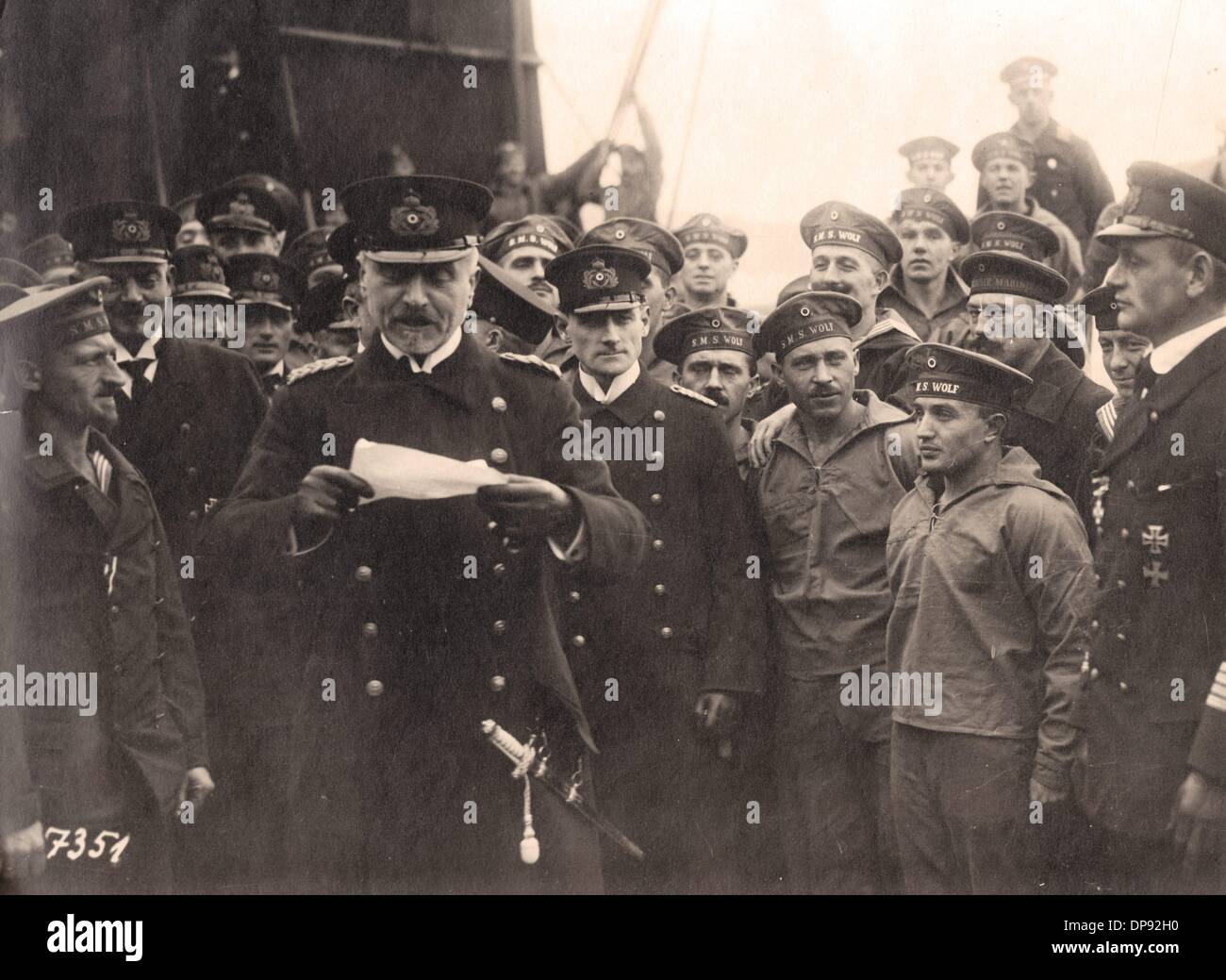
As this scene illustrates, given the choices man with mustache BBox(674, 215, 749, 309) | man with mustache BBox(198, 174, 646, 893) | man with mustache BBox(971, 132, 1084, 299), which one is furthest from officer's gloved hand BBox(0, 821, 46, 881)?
man with mustache BBox(971, 132, 1084, 299)

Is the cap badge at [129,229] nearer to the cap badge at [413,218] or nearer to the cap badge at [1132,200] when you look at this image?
the cap badge at [413,218]

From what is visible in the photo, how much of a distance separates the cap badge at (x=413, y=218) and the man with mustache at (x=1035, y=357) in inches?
75.3

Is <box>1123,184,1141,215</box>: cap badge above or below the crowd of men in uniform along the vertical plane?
above

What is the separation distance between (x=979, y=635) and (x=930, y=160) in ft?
5.66

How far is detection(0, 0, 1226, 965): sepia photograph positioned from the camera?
15.1ft

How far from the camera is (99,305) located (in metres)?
4.83

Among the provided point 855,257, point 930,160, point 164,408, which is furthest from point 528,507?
point 930,160

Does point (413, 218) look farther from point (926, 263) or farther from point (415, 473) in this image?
point (926, 263)

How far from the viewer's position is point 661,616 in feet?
15.4

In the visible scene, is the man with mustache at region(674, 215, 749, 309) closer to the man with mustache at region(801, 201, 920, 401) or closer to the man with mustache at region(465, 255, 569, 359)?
the man with mustache at region(801, 201, 920, 401)

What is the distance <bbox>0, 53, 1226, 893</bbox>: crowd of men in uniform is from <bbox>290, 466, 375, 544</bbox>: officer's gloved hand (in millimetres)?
11

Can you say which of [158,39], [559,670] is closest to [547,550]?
[559,670]

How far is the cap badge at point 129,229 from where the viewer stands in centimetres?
488

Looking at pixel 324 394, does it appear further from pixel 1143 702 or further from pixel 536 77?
pixel 1143 702
